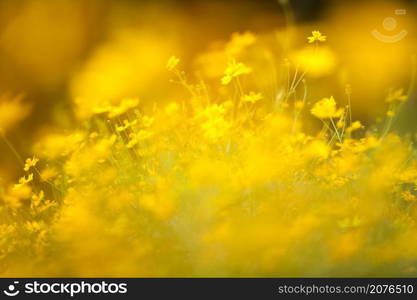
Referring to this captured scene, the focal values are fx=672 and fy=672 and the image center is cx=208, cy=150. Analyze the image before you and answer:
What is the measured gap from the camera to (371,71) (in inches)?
111

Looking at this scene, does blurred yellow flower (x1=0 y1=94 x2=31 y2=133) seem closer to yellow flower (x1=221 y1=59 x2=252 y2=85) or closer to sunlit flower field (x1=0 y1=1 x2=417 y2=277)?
sunlit flower field (x1=0 y1=1 x2=417 y2=277)

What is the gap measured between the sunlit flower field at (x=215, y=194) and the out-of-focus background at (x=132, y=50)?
103mm

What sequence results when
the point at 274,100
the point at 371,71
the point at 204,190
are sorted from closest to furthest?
the point at 204,190
the point at 274,100
the point at 371,71

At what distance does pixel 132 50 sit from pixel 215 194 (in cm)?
95

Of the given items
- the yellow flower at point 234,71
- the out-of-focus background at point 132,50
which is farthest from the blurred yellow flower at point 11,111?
the yellow flower at point 234,71

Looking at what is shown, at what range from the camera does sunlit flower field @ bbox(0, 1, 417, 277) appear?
169 centimetres

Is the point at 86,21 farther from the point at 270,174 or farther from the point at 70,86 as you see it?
the point at 270,174

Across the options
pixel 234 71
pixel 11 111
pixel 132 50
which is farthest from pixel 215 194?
pixel 11 111

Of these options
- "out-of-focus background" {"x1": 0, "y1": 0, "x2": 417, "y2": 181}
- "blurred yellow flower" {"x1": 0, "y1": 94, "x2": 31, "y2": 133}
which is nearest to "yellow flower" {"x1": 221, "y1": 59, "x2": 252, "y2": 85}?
"out-of-focus background" {"x1": 0, "y1": 0, "x2": 417, "y2": 181}

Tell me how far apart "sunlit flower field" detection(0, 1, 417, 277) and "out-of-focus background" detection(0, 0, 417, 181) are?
103mm

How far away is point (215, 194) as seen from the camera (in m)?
1.76

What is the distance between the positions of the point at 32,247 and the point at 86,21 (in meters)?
1.07

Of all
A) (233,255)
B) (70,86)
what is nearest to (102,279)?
(233,255)

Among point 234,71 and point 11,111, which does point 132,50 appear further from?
point 234,71
